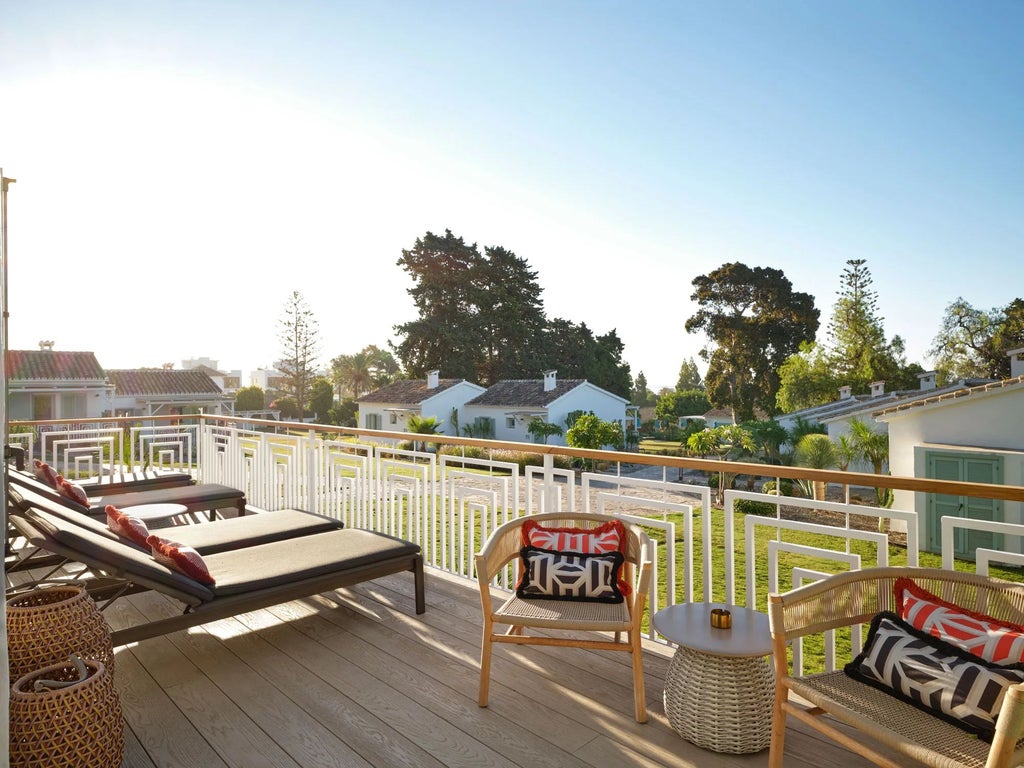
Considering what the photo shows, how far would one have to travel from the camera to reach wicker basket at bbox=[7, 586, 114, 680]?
2.04 meters

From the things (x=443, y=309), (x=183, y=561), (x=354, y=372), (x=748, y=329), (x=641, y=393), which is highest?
(x=443, y=309)

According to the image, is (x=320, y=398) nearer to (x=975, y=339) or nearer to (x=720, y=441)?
(x=720, y=441)

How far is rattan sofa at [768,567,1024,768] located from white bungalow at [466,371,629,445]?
25.4 meters

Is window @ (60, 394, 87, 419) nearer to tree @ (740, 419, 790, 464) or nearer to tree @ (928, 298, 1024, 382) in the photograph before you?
tree @ (740, 419, 790, 464)

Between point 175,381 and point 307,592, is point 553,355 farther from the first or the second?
→ point 307,592

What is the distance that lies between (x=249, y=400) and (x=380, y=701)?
39811mm

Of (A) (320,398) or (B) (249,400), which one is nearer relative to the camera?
(B) (249,400)

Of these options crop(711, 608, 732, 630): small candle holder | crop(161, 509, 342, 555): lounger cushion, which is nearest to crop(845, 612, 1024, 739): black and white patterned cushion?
crop(711, 608, 732, 630): small candle holder

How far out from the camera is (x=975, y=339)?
117ft

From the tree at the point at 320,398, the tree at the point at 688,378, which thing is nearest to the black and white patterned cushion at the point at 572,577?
the tree at the point at 320,398

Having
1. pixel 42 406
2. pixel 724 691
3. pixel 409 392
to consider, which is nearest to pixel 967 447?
pixel 724 691

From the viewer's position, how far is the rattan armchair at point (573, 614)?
8.18ft

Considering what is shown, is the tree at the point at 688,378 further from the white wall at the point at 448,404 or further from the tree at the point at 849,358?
the white wall at the point at 448,404

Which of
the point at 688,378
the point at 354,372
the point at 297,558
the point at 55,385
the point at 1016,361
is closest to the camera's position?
the point at 297,558
